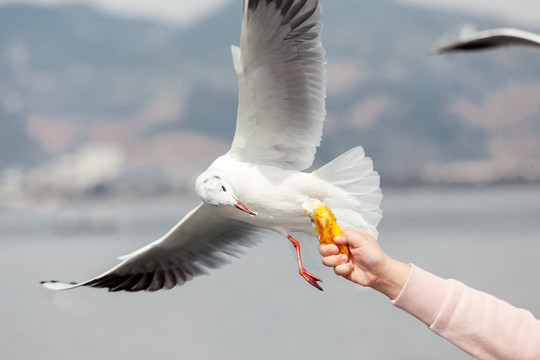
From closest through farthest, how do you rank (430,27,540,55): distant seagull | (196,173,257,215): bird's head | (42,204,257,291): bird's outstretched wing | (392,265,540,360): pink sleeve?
(392,265,540,360): pink sleeve, (196,173,257,215): bird's head, (42,204,257,291): bird's outstretched wing, (430,27,540,55): distant seagull

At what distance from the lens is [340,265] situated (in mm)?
749

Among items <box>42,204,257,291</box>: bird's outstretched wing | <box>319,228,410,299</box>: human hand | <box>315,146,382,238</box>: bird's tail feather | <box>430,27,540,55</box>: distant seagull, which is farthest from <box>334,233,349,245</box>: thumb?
<box>430,27,540,55</box>: distant seagull

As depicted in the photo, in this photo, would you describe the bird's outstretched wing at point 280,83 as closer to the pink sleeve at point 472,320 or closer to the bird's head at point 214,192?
the bird's head at point 214,192

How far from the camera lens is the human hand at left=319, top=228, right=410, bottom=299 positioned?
0.74m

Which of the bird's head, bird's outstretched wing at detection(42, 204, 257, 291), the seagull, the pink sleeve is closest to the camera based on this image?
the pink sleeve

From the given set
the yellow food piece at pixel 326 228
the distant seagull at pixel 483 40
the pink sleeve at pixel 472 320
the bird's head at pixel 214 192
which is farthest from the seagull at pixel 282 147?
the distant seagull at pixel 483 40

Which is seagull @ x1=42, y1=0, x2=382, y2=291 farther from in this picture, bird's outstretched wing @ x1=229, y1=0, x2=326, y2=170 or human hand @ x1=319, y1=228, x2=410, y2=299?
human hand @ x1=319, y1=228, x2=410, y2=299

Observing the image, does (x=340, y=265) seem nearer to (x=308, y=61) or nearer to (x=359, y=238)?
(x=359, y=238)

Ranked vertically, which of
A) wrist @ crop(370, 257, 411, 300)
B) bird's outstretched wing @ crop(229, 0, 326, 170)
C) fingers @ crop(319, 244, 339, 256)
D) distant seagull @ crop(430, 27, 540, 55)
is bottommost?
wrist @ crop(370, 257, 411, 300)

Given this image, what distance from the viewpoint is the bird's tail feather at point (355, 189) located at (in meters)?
1.11

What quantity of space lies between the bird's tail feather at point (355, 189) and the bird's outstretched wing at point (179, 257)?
0.28 m

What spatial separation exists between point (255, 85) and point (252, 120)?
6 centimetres

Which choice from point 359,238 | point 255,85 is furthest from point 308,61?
point 359,238

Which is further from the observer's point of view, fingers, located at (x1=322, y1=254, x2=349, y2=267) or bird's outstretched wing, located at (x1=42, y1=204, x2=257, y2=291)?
bird's outstretched wing, located at (x1=42, y1=204, x2=257, y2=291)
